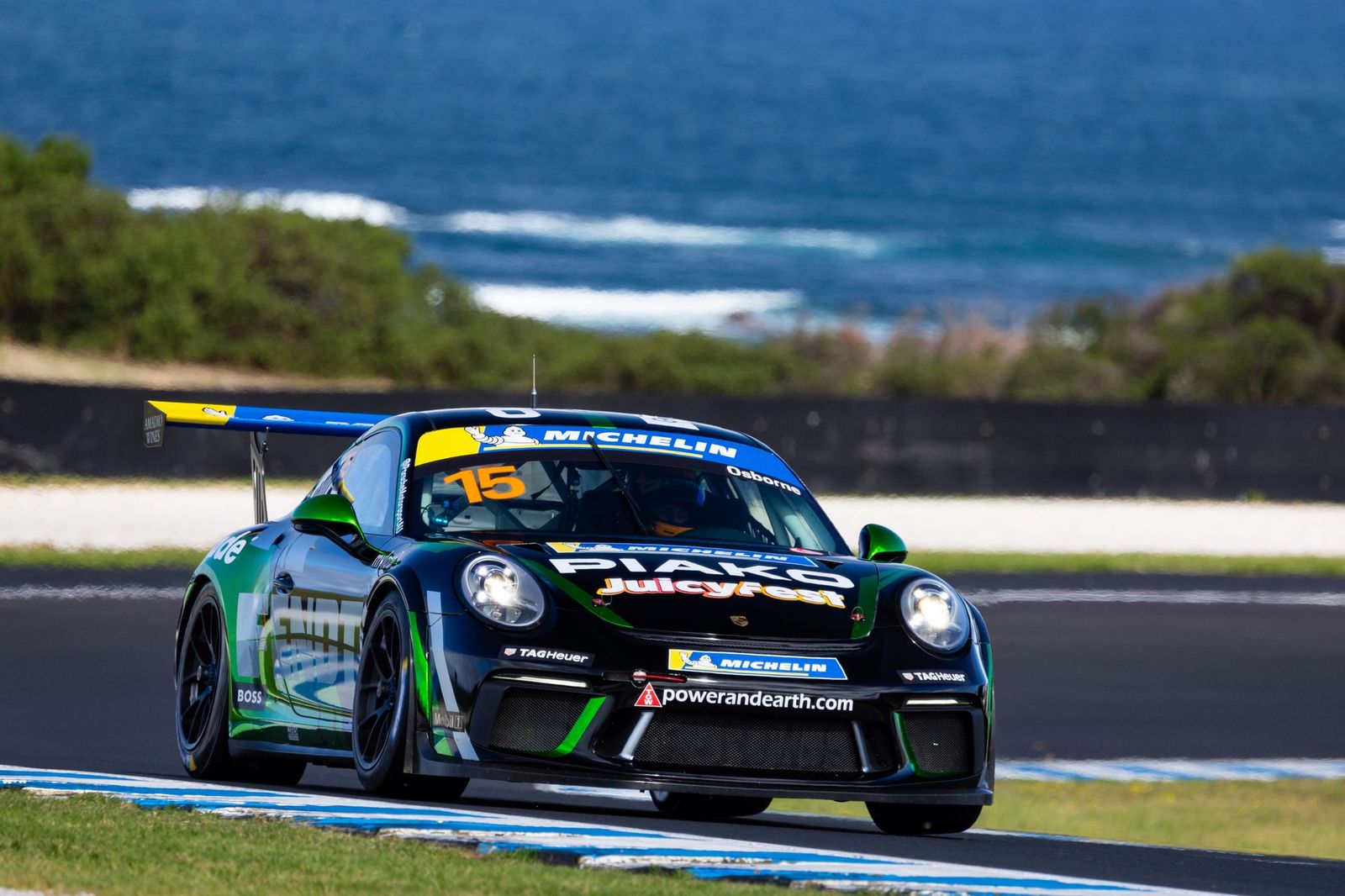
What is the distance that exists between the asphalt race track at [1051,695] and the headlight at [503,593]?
28.2 inches

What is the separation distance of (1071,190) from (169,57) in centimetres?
2718

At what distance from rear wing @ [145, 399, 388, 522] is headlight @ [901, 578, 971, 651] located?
225 cm

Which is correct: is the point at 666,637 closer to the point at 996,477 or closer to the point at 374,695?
the point at 374,695

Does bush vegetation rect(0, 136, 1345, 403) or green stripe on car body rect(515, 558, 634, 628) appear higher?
green stripe on car body rect(515, 558, 634, 628)

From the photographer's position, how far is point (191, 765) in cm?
732

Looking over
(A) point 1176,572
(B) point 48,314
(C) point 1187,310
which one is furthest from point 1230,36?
(A) point 1176,572

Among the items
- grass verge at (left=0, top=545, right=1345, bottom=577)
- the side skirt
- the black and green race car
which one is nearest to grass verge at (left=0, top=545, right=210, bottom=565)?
grass verge at (left=0, top=545, right=1345, bottom=577)

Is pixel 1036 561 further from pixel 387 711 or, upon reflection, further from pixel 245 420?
pixel 387 711

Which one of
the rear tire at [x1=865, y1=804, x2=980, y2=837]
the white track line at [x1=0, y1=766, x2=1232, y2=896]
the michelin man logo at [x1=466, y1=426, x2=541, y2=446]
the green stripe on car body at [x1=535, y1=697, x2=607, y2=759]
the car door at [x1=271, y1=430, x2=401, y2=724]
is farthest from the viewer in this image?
the michelin man logo at [x1=466, y1=426, x2=541, y2=446]

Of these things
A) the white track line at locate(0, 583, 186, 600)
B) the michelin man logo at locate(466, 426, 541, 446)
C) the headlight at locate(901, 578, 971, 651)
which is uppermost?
the michelin man logo at locate(466, 426, 541, 446)

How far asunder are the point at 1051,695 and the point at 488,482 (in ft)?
19.1

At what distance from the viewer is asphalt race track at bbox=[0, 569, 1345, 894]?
6043 millimetres

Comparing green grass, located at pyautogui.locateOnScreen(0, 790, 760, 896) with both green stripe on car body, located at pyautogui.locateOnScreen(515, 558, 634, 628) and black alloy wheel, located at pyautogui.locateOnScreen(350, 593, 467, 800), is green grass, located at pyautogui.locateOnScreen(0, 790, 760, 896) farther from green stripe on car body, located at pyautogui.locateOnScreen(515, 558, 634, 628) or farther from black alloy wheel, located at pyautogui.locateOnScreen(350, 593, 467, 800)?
green stripe on car body, located at pyautogui.locateOnScreen(515, 558, 634, 628)

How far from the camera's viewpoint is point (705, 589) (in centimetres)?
576
